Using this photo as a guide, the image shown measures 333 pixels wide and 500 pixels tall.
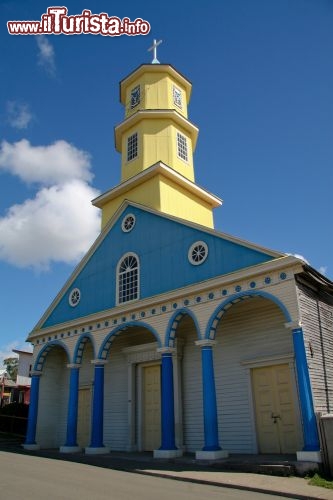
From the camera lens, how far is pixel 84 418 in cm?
1962

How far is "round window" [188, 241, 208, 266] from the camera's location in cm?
1437

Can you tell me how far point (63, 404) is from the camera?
2106 centimetres

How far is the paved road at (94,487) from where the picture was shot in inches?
306

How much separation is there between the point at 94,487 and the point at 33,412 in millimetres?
11770

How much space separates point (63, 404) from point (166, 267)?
998 cm

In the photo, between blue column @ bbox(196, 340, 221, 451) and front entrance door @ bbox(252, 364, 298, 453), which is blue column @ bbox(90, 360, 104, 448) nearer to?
blue column @ bbox(196, 340, 221, 451)

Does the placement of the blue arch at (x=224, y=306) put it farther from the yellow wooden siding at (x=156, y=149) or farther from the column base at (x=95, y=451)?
the yellow wooden siding at (x=156, y=149)

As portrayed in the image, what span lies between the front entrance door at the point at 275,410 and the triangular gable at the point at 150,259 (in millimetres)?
3600

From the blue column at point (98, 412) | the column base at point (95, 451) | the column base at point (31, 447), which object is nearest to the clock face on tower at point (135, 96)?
the blue column at point (98, 412)

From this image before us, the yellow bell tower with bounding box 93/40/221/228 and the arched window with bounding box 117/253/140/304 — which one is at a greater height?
the yellow bell tower with bounding box 93/40/221/228

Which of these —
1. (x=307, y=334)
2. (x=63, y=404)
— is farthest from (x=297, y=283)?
(x=63, y=404)

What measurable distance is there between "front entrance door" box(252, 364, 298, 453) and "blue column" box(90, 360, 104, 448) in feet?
19.2

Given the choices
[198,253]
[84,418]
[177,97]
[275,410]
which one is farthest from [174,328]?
[177,97]

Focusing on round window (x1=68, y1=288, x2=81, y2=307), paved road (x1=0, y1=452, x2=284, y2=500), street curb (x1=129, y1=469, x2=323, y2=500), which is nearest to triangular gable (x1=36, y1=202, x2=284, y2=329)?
round window (x1=68, y1=288, x2=81, y2=307)
